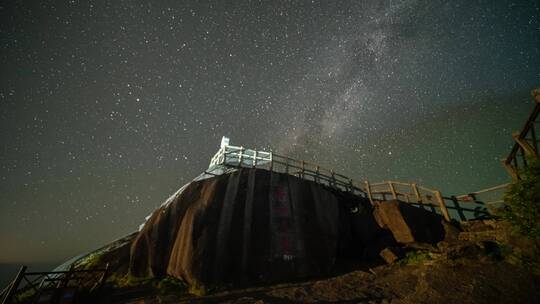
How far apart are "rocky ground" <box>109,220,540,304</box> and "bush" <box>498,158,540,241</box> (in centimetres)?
107

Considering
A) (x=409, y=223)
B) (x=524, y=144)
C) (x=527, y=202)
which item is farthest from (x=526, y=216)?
(x=409, y=223)

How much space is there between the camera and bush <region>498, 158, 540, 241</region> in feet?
19.8

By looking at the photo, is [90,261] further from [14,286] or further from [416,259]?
[416,259]

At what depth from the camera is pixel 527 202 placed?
618 cm

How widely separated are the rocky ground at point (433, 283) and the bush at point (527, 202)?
3.52 ft

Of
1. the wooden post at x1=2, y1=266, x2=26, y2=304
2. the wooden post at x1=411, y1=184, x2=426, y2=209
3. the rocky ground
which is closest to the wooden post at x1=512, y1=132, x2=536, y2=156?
the rocky ground

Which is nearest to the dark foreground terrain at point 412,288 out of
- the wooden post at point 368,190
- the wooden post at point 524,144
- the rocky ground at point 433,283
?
the rocky ground at point 433,283

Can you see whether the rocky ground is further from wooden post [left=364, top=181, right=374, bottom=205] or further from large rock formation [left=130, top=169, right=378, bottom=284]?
wooden post [left=364, top=181, right=374, bottom=205]

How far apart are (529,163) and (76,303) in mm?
17307

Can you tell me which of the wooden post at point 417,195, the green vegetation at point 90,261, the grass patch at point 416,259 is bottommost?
the grass patch at point 416,259

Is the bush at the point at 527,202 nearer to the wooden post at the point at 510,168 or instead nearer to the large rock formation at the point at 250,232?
the wooden post at the point at 510,168

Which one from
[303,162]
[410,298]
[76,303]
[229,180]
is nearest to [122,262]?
[76,303]

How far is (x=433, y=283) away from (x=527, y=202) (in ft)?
11.3

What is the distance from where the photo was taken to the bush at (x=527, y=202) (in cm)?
604
